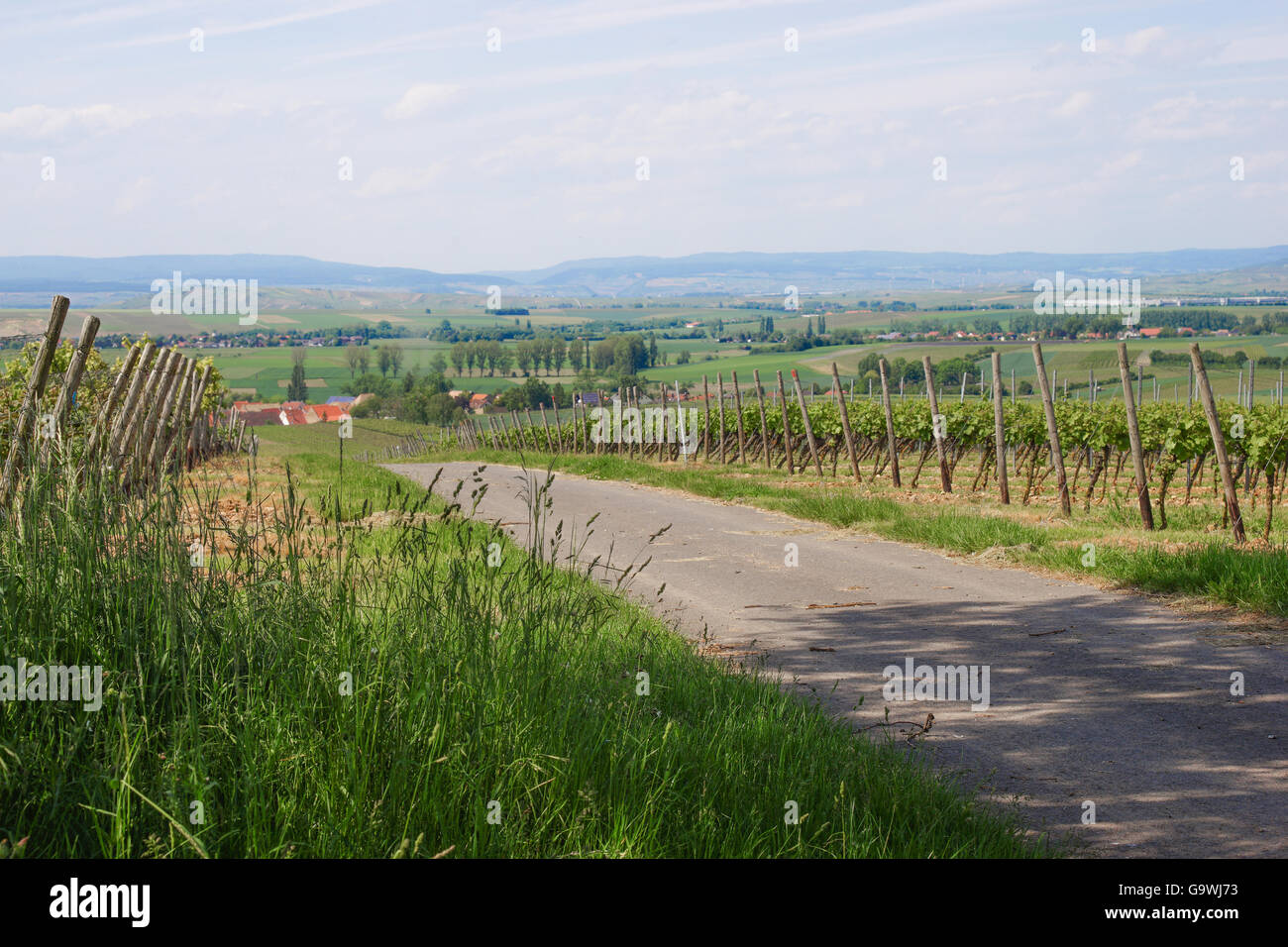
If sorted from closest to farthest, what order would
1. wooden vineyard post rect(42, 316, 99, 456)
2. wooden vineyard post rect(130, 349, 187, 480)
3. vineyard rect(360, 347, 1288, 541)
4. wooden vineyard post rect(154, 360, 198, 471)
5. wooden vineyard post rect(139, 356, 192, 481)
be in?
wooden vineyard post rect(42, 316, 99, 456) → wooden vineyard post rect(130, 349, 187, 480) → vineyard rect(360, 347, 1288, 541) → wooden vineyard post rect(139, 356, 192, 481) → wooden vineyard post rect(154, 360, 198, 471)

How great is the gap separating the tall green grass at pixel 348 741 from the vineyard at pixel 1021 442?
332 inches

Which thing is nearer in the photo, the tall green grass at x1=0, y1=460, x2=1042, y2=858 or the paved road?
the tall green grass at x1=0, y1=460, x2=1042, y2=858

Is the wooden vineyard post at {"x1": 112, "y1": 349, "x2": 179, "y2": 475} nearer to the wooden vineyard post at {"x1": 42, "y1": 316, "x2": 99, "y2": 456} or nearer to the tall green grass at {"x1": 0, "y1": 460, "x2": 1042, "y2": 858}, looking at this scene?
the wooden vineyard post at {"x1": 42, "y1": 316, "x2": 99, "y2": 456}

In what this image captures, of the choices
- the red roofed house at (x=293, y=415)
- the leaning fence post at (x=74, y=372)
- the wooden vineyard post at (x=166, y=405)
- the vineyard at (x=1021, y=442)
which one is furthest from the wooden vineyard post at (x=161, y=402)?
the red roofed house at (x=293, y=415)

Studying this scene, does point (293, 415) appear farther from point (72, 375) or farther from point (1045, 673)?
point (1045, 673)

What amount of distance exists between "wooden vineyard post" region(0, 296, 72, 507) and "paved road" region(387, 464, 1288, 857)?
247 centimetres

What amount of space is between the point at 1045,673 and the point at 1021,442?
16.2 metres

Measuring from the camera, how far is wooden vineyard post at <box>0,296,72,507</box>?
4465 mm

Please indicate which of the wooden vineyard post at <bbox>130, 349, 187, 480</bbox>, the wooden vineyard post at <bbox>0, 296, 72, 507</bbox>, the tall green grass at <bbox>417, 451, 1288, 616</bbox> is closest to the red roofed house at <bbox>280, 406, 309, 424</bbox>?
the wooden vineyard post at <bbox>130, 349, 187, 480</bbox>

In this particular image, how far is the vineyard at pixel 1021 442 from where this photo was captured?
13.8m

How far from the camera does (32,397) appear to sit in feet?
16.9

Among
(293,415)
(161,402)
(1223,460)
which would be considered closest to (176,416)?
(161,402)
